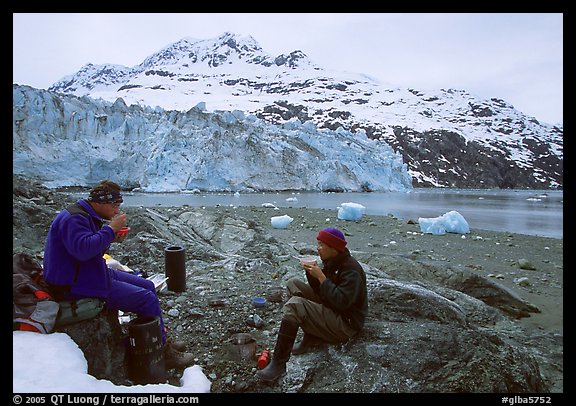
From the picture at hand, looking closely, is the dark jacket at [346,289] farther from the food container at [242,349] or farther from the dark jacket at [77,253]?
the dark jacket at [77,253]

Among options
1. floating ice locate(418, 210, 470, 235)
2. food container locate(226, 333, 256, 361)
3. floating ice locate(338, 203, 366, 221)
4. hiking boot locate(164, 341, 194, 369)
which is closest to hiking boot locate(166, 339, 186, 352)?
hiking boot locate(164, 341, 194, 369)

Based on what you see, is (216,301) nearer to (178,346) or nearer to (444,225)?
(178,346)

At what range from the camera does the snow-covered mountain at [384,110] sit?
8588cm

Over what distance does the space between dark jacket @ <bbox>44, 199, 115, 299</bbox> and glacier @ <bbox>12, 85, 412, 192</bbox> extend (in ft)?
114

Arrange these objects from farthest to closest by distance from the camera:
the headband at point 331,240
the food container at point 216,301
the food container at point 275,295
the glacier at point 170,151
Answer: the glacier at point 170,151, the food container at point 275,295, the food container at point 216,301, the headband at point 331,240

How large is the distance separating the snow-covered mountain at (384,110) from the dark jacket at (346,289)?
4332cm

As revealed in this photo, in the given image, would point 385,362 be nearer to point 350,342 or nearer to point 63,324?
point 350,342

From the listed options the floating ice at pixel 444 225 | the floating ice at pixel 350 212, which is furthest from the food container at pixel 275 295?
the floating ice at pixel 350 212

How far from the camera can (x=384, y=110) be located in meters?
130

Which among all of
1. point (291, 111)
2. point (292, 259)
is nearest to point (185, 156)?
point (292, 259)

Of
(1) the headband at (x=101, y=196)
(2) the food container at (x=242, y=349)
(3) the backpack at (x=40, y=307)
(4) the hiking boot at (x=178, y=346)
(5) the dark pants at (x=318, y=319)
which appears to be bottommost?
(2) the food container at (x=242, y=349)

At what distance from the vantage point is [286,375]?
2783 mm

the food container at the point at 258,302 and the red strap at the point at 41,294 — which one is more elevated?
the red strap at the point at 41,294
